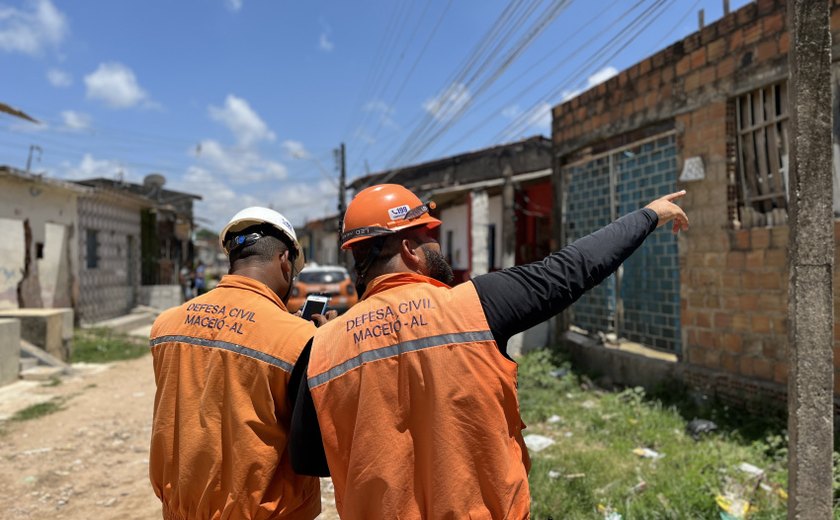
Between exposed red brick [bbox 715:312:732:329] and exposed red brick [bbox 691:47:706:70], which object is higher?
exposed red brick [bbox 691:47:706:70]

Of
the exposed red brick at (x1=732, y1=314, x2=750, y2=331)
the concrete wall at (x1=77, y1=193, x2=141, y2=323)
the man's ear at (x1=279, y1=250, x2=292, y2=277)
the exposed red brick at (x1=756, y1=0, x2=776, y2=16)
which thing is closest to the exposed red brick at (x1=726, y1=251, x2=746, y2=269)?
the exposed red brick at (x1=732, y1=314, x2=750, y2=331)

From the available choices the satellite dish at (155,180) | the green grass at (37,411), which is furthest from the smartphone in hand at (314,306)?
the satellite dish at (155,180)

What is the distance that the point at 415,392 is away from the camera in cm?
134

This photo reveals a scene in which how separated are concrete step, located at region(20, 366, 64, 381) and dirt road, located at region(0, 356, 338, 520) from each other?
1.25 ft

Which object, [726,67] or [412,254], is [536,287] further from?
[726,67]

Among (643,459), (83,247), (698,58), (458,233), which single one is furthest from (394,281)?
(458,233)

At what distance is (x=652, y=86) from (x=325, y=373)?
Result: 6.48m

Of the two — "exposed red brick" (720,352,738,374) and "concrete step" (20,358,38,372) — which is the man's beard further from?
"concrete step" (20,358,38,372)

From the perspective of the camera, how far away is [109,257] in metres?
16.3

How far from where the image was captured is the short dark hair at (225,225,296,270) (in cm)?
203

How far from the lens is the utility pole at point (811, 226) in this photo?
224cm

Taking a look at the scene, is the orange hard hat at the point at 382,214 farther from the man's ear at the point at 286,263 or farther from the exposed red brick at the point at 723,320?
the exposed red brick at the point at 723,320

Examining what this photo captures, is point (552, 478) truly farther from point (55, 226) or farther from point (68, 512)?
point (55, 226)

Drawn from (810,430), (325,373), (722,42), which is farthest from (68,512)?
(722,42)
